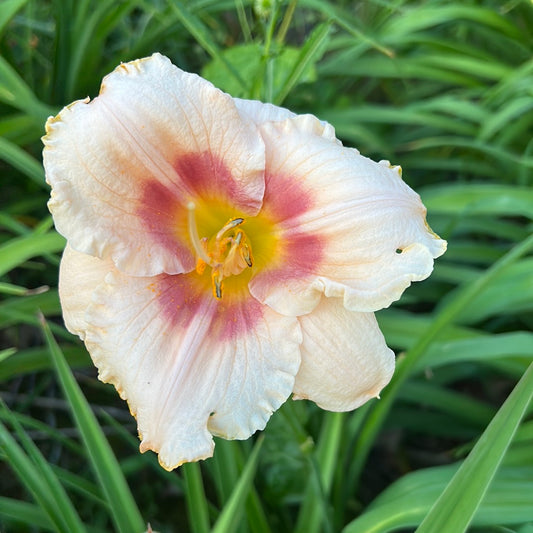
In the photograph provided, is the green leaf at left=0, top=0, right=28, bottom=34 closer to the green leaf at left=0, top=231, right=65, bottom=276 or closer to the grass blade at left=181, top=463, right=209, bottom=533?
the green leaf at left=0, top=231, right=65, bottom=276

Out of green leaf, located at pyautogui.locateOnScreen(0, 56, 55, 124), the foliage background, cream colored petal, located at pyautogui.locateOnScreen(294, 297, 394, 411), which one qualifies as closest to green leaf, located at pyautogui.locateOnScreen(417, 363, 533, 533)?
the foliage background

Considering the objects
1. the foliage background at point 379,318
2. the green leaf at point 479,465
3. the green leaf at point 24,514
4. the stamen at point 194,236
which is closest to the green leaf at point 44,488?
the foliage background at point 379,318

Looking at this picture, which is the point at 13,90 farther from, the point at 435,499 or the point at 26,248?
the point at 435,499

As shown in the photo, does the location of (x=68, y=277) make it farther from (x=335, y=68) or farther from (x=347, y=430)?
(x=335, y=68)

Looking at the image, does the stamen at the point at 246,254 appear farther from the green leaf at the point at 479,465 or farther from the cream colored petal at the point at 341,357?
the green leaf at the point at 479,465

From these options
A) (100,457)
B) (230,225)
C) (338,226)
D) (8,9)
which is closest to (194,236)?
(230,225)

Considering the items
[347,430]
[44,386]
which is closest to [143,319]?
[347,430]
